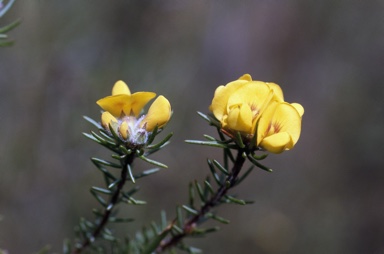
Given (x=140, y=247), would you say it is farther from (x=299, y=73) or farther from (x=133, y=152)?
(x=299, y=73)

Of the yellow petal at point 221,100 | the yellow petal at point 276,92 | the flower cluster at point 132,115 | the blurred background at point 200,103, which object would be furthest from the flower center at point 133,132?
the blurred background at point 200,103

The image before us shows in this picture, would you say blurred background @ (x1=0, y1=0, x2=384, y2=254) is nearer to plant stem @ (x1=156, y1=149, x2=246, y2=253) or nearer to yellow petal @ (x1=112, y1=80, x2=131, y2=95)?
plant stem @ (x1=156, y1=149, x2=246, y2=253)

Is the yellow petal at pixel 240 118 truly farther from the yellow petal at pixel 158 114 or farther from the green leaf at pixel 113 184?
the green leaf at pixel 113 184

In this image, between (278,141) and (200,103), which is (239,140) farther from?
(200,103)

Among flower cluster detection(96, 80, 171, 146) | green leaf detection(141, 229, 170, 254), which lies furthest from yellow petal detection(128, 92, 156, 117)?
green leaf detection(141, 229, 170, 254)

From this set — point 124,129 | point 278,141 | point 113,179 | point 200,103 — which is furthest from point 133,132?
point 200,103

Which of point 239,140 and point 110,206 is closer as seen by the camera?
point 239,140
